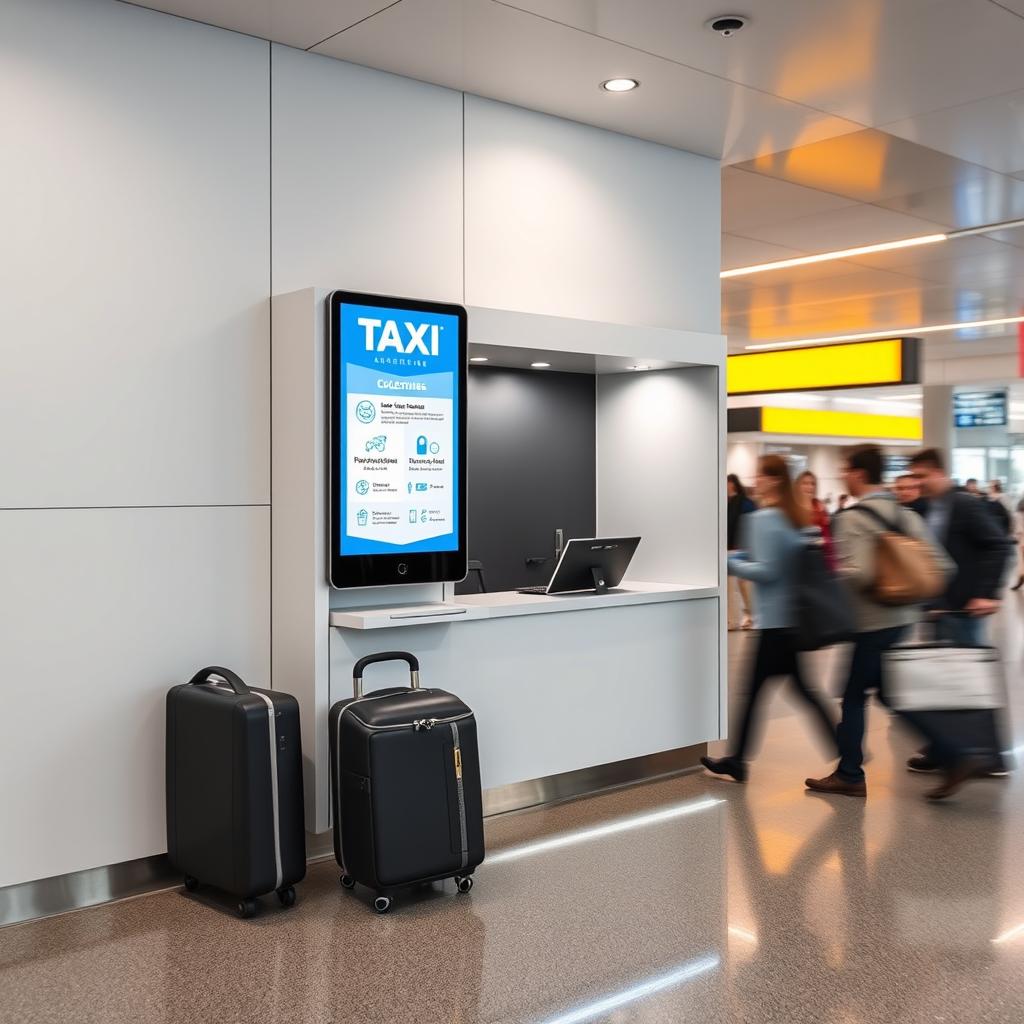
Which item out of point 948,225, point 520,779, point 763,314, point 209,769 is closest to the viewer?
point 209,769

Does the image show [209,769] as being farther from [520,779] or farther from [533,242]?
[533,242]

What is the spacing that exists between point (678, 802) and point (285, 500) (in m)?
2.31

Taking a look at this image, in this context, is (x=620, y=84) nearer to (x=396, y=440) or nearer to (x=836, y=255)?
(x=396, y=440)

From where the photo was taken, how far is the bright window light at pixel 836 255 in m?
8.48

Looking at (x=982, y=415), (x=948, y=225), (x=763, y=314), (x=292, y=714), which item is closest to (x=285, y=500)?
(x=292, y=714)

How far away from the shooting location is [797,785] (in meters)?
5.57

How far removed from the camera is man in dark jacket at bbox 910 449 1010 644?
562cm

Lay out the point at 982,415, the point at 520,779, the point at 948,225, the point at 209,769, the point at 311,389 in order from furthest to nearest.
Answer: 1. the point at 982,415
2. the point at 948,225
3. the point at 520,779
4. the point at 311,389
5. the point at 209,769

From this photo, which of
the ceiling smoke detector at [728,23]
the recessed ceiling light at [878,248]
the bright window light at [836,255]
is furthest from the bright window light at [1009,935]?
the bright window light at [836,255]

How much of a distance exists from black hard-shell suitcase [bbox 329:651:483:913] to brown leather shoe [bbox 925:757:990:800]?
2.38m

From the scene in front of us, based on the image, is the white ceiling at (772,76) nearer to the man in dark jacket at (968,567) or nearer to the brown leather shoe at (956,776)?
the man in dark jacket at (968,567)

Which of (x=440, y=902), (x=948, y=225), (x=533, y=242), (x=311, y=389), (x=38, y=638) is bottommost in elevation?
(x=440, y=902)

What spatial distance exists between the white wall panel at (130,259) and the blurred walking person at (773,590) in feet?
7.68

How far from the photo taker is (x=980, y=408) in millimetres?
18719
